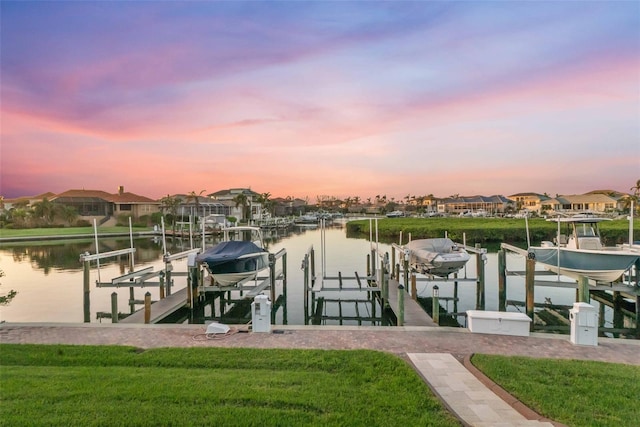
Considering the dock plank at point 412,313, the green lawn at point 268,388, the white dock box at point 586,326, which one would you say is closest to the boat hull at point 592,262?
the dock plank at point 412,313

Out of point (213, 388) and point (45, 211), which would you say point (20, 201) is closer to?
point (45, 211)

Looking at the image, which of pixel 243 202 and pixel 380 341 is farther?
pixel 243 202

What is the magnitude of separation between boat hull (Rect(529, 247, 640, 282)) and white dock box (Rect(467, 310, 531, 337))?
16.2 feet

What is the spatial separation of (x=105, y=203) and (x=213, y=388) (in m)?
74.4

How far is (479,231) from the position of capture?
162ft

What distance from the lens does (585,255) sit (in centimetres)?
1550

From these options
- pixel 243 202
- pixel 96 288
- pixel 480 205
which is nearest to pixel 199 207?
pixel 243 202

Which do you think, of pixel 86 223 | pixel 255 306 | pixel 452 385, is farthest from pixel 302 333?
pixel 86 223

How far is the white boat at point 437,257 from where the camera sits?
17266 millimetres

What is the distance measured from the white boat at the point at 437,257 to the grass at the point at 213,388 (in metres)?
Answer: 10.4

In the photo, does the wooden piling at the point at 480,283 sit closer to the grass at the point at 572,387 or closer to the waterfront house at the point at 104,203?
the grass at the point at 572,387

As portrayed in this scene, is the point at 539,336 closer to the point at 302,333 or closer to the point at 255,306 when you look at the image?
the point at 302,333

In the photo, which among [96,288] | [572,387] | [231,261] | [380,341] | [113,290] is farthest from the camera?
[96,288]

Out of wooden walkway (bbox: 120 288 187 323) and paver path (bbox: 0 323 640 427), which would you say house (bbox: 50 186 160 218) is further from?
paver path (bbox: 0 323 640 427)
